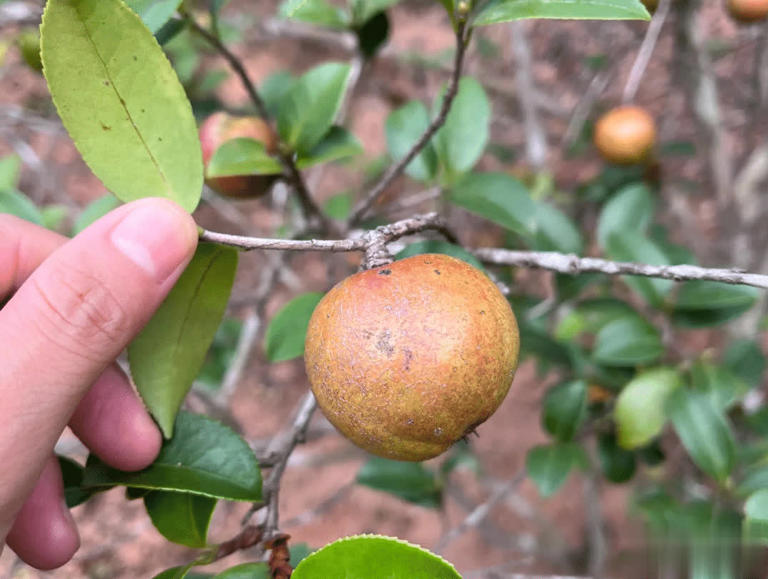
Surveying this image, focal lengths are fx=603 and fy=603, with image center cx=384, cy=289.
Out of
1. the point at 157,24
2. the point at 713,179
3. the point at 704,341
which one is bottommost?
the point at 704,341

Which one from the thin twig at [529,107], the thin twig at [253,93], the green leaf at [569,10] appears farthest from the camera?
the thin twig at [529,107]

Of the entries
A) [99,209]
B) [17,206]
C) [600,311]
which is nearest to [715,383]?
[600,311]

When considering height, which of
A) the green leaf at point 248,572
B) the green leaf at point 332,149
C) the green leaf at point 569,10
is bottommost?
the green leaf at point 248,572

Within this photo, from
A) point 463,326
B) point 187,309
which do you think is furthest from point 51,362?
point 463,326

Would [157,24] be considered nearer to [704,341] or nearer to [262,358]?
[262,358]

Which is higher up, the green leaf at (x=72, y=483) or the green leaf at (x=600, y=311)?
the green leaf at (x=72, y=483)

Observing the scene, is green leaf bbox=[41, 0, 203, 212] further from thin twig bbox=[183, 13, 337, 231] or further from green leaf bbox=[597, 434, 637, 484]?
green leaf bbox=[597, 434, 637, 484]

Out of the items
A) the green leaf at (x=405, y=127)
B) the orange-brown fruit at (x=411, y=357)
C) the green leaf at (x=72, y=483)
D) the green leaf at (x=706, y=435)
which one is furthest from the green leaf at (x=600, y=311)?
the green leaf at (x=72, y=483)

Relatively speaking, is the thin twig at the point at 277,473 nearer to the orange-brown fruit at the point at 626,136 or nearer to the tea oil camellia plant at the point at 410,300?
the tea oil camellia plant at the point at 410,300
